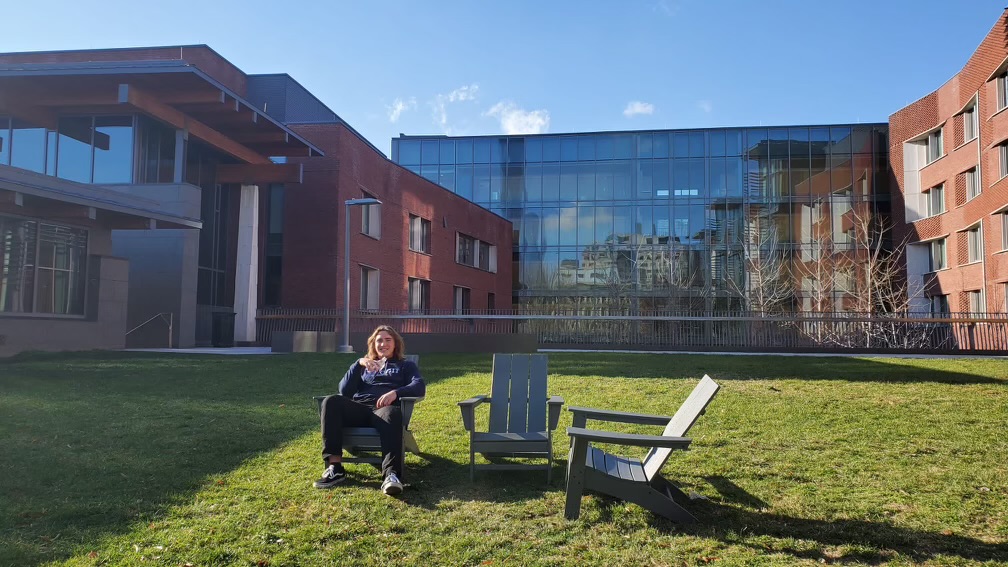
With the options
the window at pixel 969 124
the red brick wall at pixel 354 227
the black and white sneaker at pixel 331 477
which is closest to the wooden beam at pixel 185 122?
the red brick wall at pixel 354 227

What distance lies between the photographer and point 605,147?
40.7 metres

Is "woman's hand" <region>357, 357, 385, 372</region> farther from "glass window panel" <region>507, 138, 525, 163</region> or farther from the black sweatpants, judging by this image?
"glass window panel" <region>507, 138, 525, 163</region>

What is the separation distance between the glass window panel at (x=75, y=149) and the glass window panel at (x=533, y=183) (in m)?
24.7

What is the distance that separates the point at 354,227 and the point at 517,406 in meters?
19.5

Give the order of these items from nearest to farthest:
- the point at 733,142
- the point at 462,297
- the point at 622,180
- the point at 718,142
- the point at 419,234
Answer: the point at 419,234 → the point at 462,297 → the point at 733,142 → the point at 718,142 → the point at 622,180

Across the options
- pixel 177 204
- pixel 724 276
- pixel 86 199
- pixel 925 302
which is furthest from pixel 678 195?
pixel 86 199

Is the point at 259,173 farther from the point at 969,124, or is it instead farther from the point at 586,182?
the point at 969,124

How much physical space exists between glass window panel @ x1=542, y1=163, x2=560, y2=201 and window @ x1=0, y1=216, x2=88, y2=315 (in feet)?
86.5

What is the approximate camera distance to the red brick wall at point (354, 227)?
24.7m

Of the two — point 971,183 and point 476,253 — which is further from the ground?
point 971,183

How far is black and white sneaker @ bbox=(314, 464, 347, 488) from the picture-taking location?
18.3 ft

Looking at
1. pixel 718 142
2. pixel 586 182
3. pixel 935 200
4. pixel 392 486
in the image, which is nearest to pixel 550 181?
pixel 586 182

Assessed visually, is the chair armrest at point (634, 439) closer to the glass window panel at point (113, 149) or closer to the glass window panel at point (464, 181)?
the glass window panel at point (113, 149)

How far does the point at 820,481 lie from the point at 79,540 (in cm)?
513
